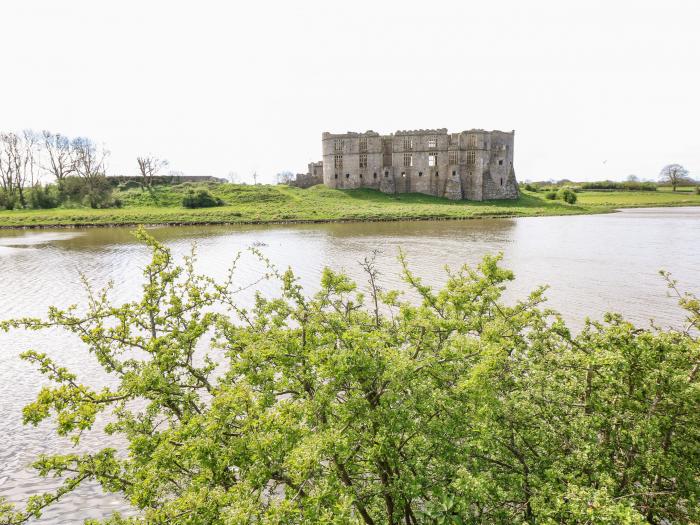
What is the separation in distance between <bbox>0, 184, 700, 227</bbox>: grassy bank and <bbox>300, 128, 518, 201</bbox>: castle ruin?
3.32 metres

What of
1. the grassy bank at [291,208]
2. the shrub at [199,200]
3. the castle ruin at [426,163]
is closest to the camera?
the grassy bank at [291,208]

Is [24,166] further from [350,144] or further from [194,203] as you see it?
[350,144]

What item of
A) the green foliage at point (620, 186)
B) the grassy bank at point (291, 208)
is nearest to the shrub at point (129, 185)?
the grassy bank at point (291, 208)

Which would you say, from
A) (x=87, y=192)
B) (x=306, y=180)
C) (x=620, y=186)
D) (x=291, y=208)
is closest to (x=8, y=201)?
(x=87, y=192)

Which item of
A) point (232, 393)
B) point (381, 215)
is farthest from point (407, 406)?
point (381, 215)

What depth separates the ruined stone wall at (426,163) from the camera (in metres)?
88.0

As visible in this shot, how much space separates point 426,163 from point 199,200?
154ft

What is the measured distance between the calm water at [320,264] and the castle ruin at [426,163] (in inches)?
1214

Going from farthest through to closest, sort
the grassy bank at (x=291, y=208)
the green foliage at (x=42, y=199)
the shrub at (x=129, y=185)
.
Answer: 1. the shrub at (x=129, y=185)
2. the green foliage at (x=42, y=199)
3. the grassy bank at (x=291, y=208)

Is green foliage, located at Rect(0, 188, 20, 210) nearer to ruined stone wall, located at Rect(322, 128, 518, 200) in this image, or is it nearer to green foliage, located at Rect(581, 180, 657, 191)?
ruined stone wall, located at Rect(322, 128, 518, 200)

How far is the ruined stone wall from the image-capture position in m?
88.0

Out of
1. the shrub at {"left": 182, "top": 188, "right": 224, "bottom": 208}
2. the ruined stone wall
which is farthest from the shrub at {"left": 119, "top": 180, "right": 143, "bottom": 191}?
the ruined stone wall

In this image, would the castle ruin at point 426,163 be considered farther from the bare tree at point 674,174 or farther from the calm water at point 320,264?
A: the bare tree at point 674,174

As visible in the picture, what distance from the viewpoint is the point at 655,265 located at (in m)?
28.6
